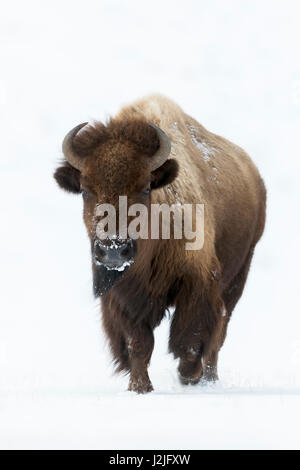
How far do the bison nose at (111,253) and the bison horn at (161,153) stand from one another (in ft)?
2.83

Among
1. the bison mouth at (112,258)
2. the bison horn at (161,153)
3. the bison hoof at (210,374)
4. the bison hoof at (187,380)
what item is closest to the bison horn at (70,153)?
the bison horn at (161,153)

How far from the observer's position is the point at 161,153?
10.1 meters

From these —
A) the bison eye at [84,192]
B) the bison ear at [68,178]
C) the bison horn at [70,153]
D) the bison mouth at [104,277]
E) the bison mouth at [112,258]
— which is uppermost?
the bison horn at [70,153]

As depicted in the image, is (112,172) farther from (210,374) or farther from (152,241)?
(210,374)

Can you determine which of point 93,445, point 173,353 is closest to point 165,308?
point 173,353

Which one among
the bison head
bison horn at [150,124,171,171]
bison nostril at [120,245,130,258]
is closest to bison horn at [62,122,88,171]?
the bison head

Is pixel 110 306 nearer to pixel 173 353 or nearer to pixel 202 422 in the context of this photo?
pixel 173 353

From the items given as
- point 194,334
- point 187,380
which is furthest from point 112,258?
point 187,380

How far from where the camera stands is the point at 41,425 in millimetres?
7754

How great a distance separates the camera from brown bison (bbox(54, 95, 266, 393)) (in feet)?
32.2

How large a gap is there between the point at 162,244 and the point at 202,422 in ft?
9.65

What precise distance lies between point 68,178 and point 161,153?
0.96 m

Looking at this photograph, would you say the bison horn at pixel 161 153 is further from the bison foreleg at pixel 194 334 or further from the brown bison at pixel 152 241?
the bison foreleg at pixel 194 334

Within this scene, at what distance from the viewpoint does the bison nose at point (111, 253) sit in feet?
31.1
